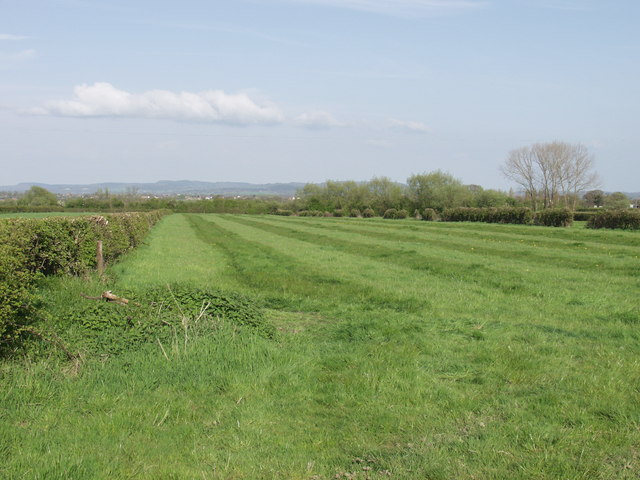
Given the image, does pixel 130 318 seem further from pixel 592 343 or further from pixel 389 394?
pixel 592 343

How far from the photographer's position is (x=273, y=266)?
17.1m

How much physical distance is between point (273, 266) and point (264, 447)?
12730 mm

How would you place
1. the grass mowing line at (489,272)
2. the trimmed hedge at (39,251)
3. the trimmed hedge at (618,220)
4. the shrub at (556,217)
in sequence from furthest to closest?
the shrub at (556,217)
the trimmed hedge at (618,220)
the grass mowing line at (489,272)
the trimmed hedge at (39,251)

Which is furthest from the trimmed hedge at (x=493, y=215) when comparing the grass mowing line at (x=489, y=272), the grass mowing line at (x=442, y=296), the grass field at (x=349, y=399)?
the grass field at (x=349, y=399)

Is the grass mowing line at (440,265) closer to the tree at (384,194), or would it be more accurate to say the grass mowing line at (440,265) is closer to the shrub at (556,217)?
the shrub at (556,217)

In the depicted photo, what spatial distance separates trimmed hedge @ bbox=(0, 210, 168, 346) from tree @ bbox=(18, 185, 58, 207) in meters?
90.9

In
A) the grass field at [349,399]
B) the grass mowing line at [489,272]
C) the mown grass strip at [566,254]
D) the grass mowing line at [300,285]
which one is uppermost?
the mown grass strip at [566,254]

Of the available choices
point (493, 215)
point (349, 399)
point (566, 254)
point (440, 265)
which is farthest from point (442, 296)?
point (493, 215)

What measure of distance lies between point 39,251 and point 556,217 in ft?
136

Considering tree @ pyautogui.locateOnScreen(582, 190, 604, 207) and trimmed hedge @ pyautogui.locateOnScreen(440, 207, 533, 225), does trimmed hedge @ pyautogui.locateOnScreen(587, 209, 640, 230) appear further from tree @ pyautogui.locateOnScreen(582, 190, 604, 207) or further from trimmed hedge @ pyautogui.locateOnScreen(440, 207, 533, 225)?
tree @ pyautogui.locateOnScreen(582, 190, 604, 207)

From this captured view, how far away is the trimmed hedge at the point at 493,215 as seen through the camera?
158 ft

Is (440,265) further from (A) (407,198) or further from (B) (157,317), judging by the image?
(A) (407,198)

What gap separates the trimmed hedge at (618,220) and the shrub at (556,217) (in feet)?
9.88

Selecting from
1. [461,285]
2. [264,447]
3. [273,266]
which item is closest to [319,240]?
[273,266]
